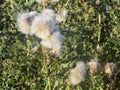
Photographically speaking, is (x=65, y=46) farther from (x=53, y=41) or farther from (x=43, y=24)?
(x=53, y=41)

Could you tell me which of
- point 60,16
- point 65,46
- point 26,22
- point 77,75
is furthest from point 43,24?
point 60,16

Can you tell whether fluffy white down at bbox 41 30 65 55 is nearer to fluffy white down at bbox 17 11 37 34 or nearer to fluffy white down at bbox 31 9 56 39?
fluffy white down at bbox 31 9 56 39

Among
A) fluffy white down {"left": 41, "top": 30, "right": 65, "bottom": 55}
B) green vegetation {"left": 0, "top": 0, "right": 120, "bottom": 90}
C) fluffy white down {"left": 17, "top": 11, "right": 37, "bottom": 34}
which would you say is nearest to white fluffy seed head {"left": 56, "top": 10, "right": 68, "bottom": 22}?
green vegetation {"left": 0, "top": 0, "right": 120, "bottom": 90}

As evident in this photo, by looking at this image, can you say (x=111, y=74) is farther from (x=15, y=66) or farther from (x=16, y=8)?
(x=16, y=8)

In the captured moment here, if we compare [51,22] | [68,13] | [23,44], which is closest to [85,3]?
[68,13]

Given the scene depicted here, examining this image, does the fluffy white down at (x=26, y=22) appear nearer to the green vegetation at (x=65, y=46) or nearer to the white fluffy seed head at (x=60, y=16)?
the green vegetation at (x=65, y=46)

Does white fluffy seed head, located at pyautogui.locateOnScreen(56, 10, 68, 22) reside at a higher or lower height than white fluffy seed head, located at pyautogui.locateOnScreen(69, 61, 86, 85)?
lower

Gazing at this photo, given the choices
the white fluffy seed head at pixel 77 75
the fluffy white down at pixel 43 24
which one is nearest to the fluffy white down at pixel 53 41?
the fluffy white down at pixel 43 24
